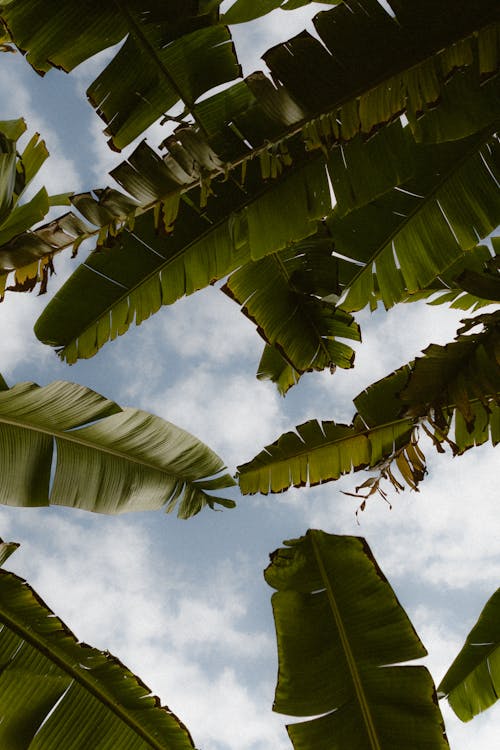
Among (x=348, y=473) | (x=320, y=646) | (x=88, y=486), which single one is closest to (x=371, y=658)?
(x=320, y=646)

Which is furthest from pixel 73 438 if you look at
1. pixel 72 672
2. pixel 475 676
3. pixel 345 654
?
pixel 475 676

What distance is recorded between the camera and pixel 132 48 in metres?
1.91

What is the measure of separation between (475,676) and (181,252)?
2204 millimetres

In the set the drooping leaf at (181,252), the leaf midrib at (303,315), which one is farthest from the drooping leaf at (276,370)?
the drooping leaf at (181,252)

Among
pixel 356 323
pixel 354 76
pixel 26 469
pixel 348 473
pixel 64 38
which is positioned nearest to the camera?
pixel 354 76

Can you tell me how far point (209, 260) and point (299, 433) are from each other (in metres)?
0.89

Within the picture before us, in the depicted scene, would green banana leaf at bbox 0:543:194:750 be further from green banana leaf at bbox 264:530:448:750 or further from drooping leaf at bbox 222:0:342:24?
drooping leaf at bbox 222:0:342:24

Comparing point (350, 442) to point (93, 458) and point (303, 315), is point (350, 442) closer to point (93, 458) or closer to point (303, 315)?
point (303, 315)

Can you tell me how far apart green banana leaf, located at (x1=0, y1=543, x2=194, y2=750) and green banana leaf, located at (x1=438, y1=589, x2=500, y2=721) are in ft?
3.95

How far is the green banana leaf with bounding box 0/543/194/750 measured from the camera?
1862mm

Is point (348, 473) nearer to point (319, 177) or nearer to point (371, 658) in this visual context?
point (371, 658)

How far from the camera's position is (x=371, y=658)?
1.65 metres

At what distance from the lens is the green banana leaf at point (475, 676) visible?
2428mm

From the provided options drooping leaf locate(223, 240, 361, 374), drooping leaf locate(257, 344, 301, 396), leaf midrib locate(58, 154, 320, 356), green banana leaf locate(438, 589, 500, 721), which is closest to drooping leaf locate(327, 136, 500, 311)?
drooping leaf locate(223, 240, 361, 374)
